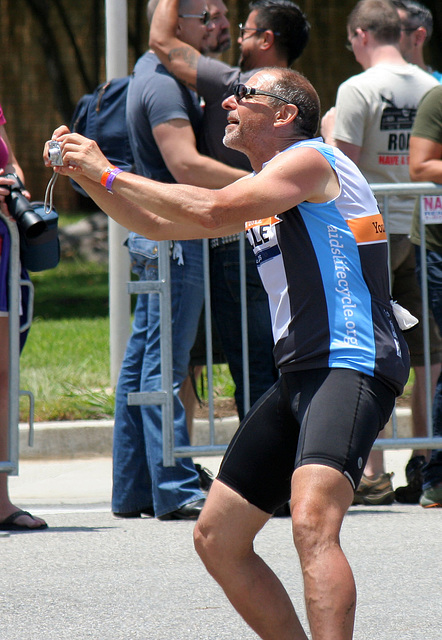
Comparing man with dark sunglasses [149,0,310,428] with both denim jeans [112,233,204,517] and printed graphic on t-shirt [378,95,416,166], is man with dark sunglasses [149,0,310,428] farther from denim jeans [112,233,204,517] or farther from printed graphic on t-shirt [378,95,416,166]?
printed graphic on t-shirt [378,95,416,166]

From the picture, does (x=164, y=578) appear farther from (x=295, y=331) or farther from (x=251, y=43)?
(x=251, y=43)

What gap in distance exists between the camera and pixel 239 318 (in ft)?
17.1

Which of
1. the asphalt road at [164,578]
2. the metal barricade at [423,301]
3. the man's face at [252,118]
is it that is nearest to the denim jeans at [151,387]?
the asphalt road at [164,578]

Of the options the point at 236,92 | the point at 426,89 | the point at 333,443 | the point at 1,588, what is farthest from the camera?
the point at 426,89

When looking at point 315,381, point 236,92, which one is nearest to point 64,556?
point 315,381

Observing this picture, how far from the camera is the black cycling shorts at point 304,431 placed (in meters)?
2.89

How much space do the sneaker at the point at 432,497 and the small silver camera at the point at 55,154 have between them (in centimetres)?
273

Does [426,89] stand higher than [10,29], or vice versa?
[10,29]

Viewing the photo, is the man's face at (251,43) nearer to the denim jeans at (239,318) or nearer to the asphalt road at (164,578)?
the denim jeans at (239,318)

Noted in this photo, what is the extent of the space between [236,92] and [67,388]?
185 inches

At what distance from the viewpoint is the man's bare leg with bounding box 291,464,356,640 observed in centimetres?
270

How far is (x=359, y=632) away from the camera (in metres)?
3.50

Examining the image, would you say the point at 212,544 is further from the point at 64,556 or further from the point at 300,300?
the point at 64,556

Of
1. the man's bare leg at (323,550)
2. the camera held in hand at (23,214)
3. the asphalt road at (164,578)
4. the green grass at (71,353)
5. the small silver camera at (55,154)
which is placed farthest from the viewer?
the green grass at (71,353)
